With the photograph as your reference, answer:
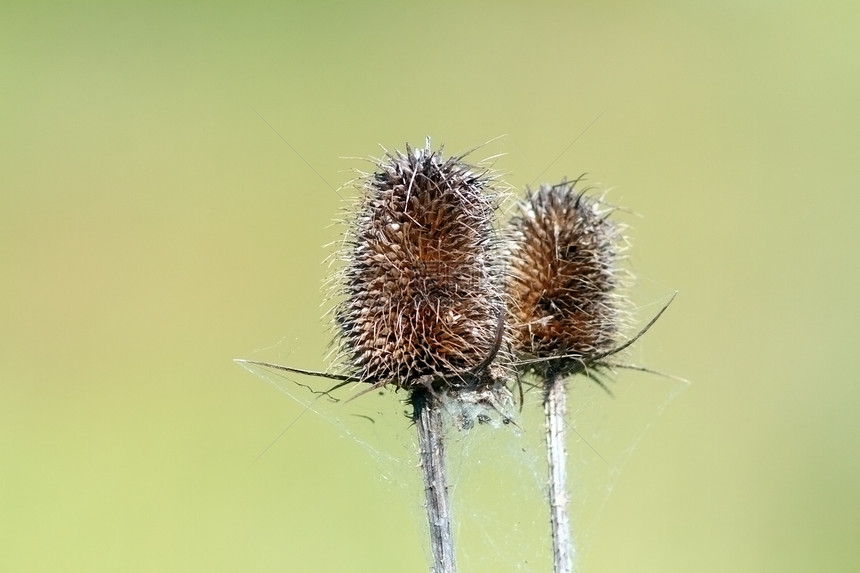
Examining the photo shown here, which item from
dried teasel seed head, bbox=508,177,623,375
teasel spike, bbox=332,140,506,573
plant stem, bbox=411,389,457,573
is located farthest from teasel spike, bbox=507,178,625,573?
plant stem, bbox=411,389,457,573

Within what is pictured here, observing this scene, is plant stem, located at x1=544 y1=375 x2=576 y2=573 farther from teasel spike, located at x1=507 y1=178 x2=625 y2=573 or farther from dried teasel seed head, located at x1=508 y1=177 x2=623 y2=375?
dried teasel seed head, located at x1=508 y1=177 x2=623 y2=375

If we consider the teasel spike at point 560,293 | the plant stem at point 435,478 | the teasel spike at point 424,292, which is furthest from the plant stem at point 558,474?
the plant stem at point 435,478

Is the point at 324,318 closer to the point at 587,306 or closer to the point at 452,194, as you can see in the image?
the point at 452,194

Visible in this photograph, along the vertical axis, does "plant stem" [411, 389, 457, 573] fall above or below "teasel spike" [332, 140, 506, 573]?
below

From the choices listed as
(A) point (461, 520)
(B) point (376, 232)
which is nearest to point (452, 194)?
(B) point (376, 232)

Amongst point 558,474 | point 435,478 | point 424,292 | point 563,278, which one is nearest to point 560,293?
point 563,278
